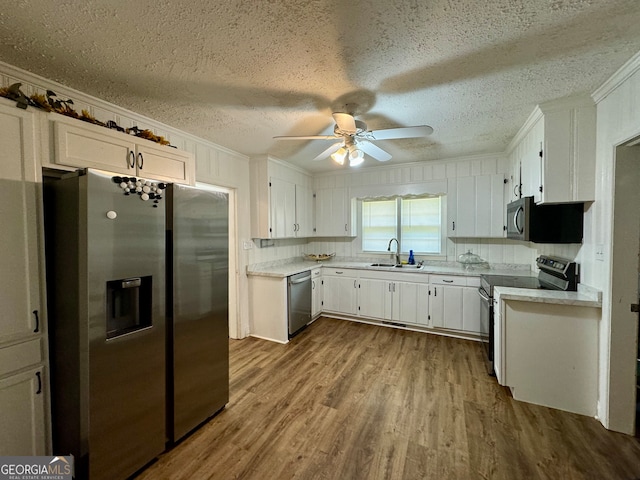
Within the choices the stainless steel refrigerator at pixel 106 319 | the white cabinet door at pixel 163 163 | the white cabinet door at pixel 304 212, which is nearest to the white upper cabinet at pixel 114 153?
the white cabinet door at pixel 163 163

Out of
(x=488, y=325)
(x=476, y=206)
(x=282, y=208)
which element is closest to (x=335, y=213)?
(x=282, y=208)

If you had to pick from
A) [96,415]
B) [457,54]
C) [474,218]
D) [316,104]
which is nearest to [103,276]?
[96,415]

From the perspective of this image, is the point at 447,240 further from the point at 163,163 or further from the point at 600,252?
the point at 163,163

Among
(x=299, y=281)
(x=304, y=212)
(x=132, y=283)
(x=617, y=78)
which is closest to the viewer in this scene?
(x=132, y=283)

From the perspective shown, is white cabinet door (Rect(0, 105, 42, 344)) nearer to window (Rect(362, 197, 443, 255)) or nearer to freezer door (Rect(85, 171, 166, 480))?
freezer door (Rect(85, 171, 166, 480))

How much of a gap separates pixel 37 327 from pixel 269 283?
90.1 inches

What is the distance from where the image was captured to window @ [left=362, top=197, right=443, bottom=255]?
4.21m

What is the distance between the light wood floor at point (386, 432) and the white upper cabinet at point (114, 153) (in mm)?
2018

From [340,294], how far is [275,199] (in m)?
1.85

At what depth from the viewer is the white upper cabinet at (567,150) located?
2.08 metres

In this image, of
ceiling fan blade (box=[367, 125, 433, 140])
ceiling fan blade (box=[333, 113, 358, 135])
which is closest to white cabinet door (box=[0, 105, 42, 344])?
ceiling fan blade (box=[333, 113, 358, 135])

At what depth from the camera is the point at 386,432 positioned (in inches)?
74.4

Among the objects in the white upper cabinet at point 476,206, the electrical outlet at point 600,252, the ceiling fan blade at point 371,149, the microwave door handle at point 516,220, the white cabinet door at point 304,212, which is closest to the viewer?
the electrical outlet at point 600,252

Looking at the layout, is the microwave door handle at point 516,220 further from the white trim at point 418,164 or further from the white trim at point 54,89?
the white trim at point 54,89
